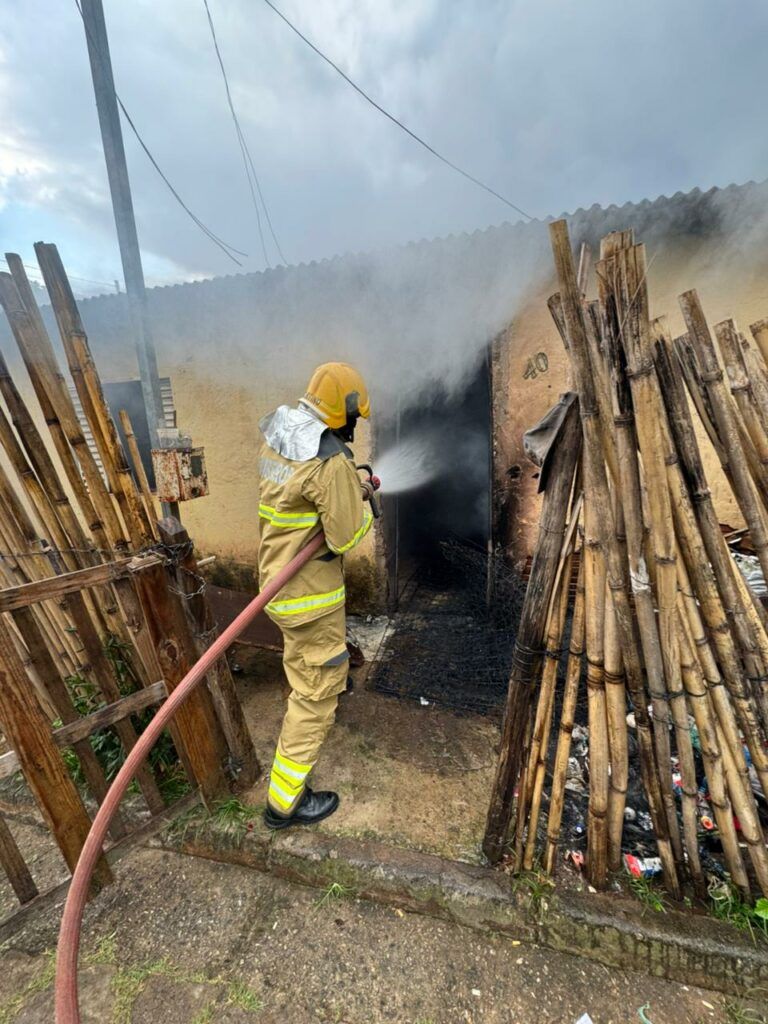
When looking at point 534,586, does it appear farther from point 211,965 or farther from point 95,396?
point 95,396

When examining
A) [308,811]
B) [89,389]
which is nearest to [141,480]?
[89,389]

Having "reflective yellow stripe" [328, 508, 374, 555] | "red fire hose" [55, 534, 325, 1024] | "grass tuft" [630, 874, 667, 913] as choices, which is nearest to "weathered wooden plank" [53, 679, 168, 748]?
"red fire hose" [55, 534, 325, 1024]

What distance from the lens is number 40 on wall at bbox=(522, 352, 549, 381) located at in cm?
446

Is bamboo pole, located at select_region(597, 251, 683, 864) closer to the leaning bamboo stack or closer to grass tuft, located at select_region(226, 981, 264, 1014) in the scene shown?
the leaning bamboo stack

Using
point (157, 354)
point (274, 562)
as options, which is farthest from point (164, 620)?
point (157, 354)

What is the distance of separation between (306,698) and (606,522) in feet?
6.70

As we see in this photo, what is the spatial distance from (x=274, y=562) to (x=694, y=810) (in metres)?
2.48

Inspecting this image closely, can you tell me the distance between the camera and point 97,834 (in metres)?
1.67

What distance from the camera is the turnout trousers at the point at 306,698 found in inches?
103

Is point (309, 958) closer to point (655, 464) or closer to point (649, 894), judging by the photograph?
point (649, 894)

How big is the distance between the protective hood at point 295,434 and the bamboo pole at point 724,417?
A: 1.81 m

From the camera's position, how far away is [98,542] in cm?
287

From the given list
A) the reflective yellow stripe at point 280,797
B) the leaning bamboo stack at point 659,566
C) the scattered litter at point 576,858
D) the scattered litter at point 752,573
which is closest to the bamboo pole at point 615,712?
the leaning bamboo stack at point 659,566

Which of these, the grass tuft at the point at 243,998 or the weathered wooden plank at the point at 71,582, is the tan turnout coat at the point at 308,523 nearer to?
the weathered wooden plank at the point at 71,582
